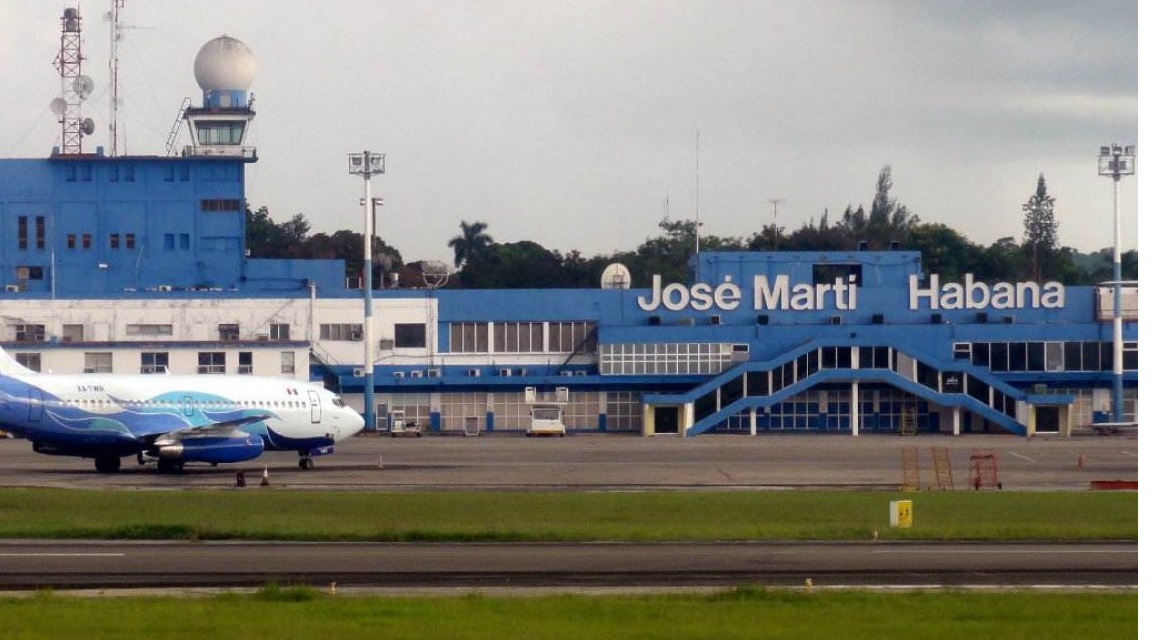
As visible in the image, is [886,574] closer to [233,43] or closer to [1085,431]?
[1085,431]

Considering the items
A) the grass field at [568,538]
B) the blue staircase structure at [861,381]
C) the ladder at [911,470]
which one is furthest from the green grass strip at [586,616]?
the blue staircase structure at [861,381]

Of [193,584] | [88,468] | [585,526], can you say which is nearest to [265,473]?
[88,468]

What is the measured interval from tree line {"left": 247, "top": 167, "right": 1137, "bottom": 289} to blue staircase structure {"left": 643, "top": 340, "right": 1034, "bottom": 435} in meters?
50.0

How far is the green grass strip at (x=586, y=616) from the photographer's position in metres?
23.2

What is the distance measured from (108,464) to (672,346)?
1741 inches

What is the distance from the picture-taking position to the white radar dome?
110 meters

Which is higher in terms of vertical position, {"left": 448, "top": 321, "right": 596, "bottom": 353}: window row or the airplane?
{"left": 448, "top": 321, "right": 596, "bottom": 353}: window row

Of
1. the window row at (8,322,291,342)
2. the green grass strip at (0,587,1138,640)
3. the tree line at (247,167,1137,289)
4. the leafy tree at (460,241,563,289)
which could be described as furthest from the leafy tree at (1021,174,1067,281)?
the green grass strip at (0,587,1138,640)

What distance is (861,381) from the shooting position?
96.2 meters

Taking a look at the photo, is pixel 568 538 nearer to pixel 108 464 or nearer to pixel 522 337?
pixel 108 464

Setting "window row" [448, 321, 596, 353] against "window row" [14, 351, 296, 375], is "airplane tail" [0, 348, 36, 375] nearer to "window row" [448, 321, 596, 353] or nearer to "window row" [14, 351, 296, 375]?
"window row" [14, 351, 296, 375]

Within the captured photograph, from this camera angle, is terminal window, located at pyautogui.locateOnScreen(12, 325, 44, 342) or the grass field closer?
the grass field

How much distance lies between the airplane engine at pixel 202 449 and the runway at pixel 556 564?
79.1 feet

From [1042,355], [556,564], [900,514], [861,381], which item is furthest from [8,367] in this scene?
[1042,355]
